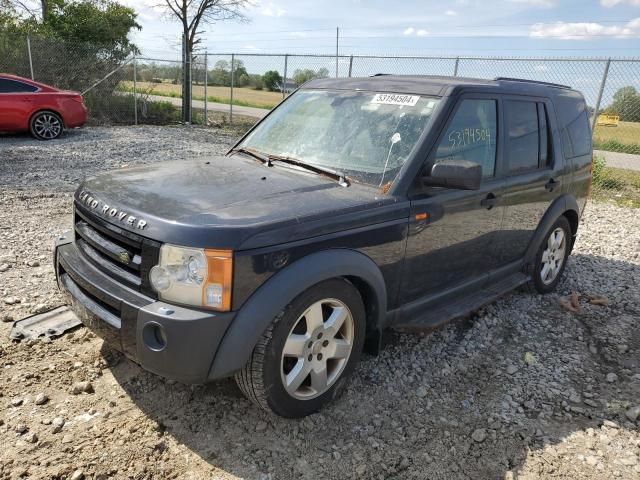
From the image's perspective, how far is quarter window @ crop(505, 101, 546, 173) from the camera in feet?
13.2

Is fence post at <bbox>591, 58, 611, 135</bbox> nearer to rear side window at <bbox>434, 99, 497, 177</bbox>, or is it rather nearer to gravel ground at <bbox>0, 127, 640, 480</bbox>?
gravel ground at <bbox>0, 127, 640, 480</bbox>

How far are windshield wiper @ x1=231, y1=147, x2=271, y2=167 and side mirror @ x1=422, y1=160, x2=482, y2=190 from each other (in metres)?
1.17

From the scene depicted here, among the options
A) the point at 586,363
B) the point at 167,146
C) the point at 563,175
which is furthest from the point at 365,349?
the point at 167,146

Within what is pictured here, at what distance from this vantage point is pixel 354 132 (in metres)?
3.51

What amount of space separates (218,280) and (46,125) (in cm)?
1143

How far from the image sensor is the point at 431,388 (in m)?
3.43

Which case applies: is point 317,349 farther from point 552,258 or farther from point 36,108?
point 36,108

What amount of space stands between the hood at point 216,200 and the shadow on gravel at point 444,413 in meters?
1.10

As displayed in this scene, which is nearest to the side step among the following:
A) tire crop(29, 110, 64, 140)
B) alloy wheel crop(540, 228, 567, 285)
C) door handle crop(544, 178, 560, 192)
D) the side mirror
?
alloy wheel crop(540, 228, 567, 285)

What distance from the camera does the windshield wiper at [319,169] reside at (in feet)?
10.6

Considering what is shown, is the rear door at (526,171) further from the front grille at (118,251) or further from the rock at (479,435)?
the front grille at (118,251)

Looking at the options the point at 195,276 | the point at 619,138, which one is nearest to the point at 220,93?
the point at 619,138

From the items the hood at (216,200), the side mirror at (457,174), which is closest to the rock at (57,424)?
the hood at (216,200)

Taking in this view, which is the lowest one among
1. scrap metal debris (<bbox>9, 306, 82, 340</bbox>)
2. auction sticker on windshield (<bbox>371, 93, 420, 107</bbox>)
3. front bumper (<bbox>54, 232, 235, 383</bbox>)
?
scrap metal debris (<bbox>9, 306, 82, 340</bbox>)
